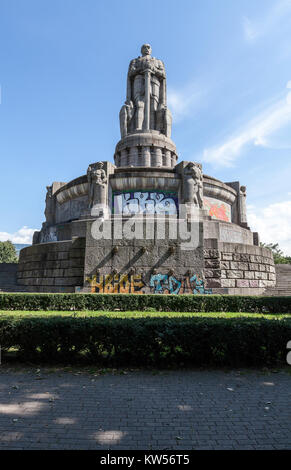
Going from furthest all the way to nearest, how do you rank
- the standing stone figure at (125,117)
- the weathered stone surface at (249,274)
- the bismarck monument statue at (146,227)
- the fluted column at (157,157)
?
the standing stone figure at (125,117) → the fluted column at (157,157) → the weathered stone surface at (249,274) → the bismarck monument statue at (146,227)

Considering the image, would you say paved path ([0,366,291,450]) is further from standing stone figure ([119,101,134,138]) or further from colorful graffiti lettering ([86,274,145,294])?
standing stone figure ([119,101,134,138])

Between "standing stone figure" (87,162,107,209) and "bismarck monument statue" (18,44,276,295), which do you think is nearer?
"bismarck monument statue" (18,44,276,295)

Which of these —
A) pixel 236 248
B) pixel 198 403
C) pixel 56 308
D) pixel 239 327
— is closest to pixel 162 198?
pixel 236 248

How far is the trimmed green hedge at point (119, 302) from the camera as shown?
36.9 ft

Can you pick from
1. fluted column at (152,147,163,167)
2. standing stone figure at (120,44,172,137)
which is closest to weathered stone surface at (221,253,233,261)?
fluted column at (152,147,163,167)

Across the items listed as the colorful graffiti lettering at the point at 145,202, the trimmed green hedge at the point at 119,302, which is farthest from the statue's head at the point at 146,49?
the trimmed green hedge at the point at 119,302

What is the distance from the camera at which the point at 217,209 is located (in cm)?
2262

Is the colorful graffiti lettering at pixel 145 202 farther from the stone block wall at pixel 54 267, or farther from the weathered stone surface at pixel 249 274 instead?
the weathered stone surface at pixel 249 274

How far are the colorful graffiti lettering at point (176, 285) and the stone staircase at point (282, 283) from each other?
16.4 ft

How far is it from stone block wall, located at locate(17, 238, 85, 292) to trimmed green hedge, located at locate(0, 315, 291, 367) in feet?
26.9

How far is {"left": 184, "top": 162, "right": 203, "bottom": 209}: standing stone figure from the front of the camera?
61.0 feet

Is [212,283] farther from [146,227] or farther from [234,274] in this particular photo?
[146,227]

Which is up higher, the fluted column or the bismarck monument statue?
the fluted column

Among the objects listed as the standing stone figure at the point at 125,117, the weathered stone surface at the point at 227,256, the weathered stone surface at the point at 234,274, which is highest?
the standing stone figure at the point at 125,117
